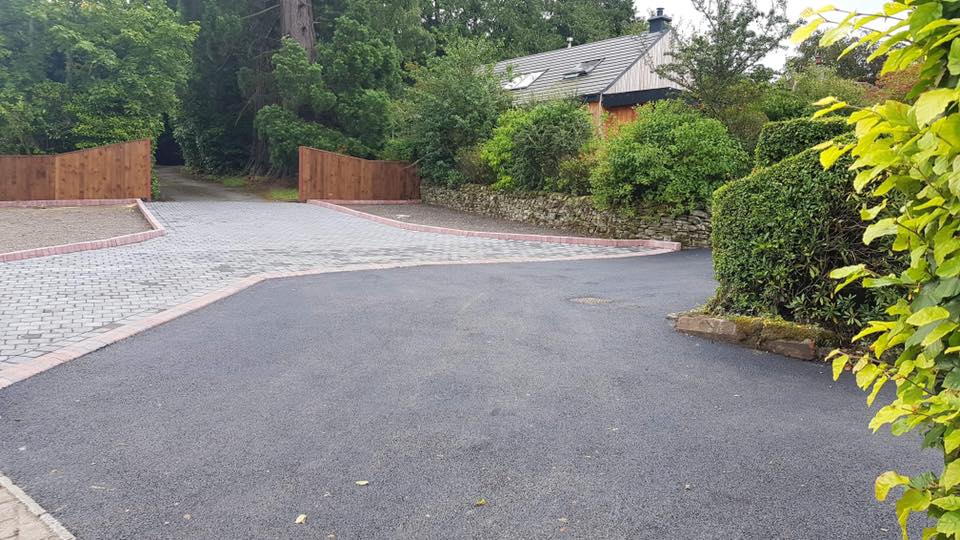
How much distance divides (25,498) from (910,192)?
3.68 metres

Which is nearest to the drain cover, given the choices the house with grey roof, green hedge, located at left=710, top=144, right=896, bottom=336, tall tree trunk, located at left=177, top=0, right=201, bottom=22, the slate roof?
green hedge, located at left=710, top=144, right=896, bottom=336

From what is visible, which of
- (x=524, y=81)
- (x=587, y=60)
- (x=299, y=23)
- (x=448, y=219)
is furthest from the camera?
(x=524, y=81)

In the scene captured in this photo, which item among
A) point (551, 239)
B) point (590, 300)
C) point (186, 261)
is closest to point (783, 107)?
point (551, 239)

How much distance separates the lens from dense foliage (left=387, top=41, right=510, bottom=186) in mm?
21453

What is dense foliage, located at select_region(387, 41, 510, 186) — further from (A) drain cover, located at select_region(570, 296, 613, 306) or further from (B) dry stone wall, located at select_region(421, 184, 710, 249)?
(A) drain cover, located at select_region(570, 296, 613, 306)

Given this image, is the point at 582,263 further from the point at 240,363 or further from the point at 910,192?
the point at 910,192

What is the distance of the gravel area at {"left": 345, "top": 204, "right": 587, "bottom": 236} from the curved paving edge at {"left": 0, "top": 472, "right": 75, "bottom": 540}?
546 inches

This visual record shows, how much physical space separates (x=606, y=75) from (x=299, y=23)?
39.1ft

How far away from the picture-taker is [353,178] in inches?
942

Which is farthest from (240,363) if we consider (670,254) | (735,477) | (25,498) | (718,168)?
(718,168)

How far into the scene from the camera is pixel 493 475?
3.38m

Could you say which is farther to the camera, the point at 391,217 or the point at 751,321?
the point at 391,217

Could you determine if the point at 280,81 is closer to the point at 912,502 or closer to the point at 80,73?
the point at 80,73

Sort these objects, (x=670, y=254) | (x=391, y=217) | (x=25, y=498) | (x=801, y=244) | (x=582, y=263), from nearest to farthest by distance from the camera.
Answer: (x=25, y=498), (x=801, y=244), (x=582, y=263), (x=670, y=254), (x=391, y=217)
